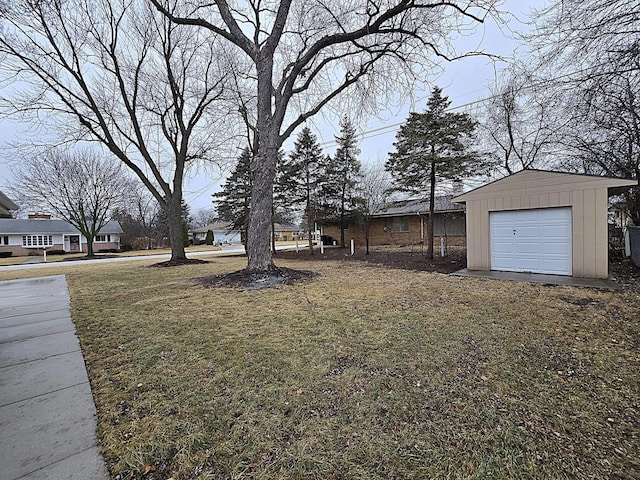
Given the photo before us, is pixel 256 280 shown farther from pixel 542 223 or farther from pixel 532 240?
pixel 542 223

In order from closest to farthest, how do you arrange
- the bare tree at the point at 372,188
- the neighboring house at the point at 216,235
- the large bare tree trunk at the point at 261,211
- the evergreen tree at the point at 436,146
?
the large bare tree trunk at the point at 261,211 < the evergreen tree at the point at 436,146 < the bare tree at the point at 372,188 < the neighboring house at the point at 216,235

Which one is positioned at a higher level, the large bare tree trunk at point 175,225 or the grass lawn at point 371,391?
the large bare tree trunk at point 175,225

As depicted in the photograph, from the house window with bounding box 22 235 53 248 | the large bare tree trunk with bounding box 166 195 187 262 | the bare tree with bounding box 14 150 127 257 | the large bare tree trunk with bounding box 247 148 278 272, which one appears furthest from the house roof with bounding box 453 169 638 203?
the house window with bounding box 22 235 53 248

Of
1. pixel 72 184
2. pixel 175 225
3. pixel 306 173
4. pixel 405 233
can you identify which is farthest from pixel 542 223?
pixel 72 184

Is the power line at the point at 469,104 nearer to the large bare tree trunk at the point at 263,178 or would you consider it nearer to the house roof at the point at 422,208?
the large bare tree trunk at the point at 263,178

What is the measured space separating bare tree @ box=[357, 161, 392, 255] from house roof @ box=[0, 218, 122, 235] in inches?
1173

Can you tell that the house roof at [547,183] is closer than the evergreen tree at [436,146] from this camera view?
Yes

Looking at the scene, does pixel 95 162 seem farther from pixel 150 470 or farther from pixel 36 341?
pixel 150 470

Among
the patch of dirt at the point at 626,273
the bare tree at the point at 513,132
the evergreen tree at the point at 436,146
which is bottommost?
the patch of dirt at the point at 626,273

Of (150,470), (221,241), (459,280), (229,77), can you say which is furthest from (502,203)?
(221,241)

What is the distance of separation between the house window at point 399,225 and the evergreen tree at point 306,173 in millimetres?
6310

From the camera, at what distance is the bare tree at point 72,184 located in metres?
19.7

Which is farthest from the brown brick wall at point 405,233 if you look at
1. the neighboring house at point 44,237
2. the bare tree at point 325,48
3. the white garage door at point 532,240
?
the neighboring house at point 44,237

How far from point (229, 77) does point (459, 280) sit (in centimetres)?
1176
